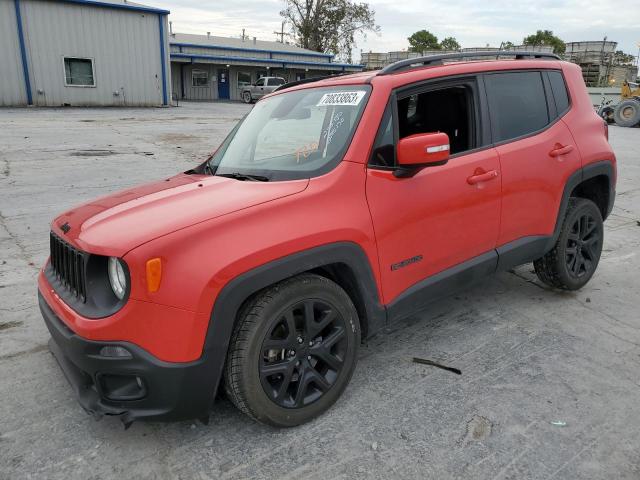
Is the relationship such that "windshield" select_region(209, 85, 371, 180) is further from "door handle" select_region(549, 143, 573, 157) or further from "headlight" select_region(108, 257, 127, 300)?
"door handle" select_region(549, 143, 573, 157)

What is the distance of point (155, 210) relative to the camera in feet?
8.09

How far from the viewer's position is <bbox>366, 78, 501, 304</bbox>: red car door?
107 inches

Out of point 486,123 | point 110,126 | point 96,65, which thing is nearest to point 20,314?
point 486,123

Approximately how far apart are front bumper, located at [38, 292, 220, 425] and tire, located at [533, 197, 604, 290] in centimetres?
294

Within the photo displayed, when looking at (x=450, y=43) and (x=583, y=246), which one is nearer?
(x=583, y=246)

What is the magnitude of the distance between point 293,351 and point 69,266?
119cm

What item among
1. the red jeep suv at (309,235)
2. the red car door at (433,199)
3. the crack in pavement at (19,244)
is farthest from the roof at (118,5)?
the red car door at (433,199)

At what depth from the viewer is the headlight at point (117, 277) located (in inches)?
84.7

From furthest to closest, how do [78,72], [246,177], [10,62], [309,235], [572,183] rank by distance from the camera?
[78,72] < [10,62] < [572,183] < [246,177] < [309,235]

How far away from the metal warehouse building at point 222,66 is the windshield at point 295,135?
37441mm

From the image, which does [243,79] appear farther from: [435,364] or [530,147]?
[435,364]

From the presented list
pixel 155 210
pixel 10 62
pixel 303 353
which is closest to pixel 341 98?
pixel 155 210

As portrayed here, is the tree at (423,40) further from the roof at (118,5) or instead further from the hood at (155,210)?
the hood at (155,210)

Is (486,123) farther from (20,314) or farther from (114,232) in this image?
(20,314)
